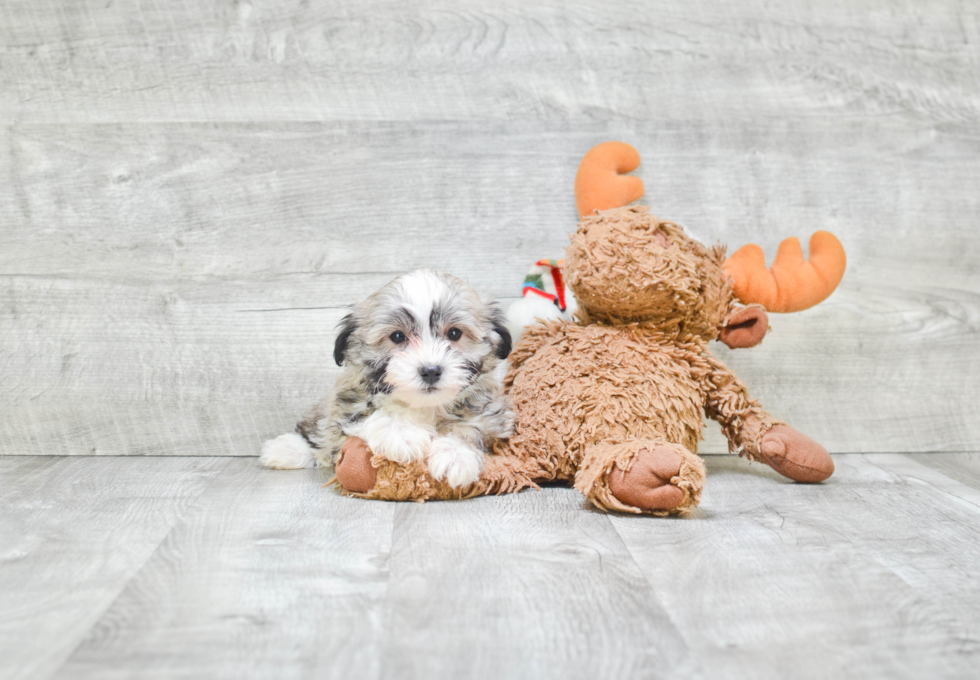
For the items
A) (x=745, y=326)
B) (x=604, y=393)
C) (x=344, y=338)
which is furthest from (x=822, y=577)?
(x=344, y=338)

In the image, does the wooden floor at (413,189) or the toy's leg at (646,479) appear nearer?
the toy's leg at (646,479)

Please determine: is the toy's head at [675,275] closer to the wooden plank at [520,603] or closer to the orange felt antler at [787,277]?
the orange felt antler at [787,277]

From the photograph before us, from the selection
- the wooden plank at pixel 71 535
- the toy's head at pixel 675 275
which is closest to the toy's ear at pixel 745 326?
the toy's head at pixel 675 275

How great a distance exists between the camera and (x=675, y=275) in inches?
71.4

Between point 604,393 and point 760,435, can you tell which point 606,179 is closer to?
point 604,393

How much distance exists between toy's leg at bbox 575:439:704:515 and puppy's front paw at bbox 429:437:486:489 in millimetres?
240

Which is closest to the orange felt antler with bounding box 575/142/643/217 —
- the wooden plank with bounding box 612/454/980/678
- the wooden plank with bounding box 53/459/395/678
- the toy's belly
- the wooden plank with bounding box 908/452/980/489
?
the toy's belly

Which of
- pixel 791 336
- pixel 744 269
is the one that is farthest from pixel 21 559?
pixel 791 336

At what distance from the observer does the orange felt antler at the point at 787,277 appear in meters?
1.98

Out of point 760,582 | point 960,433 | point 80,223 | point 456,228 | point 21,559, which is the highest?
point 80,223

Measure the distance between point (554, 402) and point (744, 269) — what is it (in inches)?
22.3

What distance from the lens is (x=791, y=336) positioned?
7.84ft

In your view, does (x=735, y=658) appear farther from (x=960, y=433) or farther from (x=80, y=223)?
(x=80, y=223)

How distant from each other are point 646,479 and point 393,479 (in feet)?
1.75
